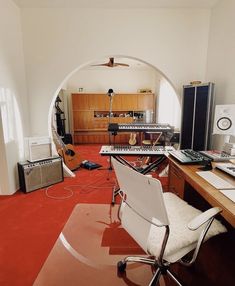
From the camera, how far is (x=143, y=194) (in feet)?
3.43

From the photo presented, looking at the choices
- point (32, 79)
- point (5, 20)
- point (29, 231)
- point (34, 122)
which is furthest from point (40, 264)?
point (5, 20)

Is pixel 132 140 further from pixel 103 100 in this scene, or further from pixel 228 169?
pixel 228 169

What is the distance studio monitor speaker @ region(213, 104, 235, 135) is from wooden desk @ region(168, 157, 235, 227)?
0.58 m

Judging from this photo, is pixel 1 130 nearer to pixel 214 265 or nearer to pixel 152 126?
pixel 152 126

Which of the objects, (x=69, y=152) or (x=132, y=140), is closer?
(x=69, y=152)

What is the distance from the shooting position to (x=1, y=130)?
253 cm

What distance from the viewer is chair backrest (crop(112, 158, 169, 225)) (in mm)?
931

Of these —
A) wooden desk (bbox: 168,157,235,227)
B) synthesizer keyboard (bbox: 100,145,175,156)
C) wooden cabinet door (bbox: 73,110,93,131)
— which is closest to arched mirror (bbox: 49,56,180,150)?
wooden cabinet door (bbox: 73,110,93,131)

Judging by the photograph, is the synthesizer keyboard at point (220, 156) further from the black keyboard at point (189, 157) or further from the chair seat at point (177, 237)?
the chair seat at point (177, 237)

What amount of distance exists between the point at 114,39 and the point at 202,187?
101 inches

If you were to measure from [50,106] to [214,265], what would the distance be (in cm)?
297

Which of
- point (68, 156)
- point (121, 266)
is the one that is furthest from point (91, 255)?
point (68, 156)

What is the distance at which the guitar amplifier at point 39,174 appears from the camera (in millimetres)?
2807

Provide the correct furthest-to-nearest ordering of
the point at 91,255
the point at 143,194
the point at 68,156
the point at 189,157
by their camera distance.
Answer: the point at 68,156
the point at 189,157
the point at 91,255
the point at 143,194
